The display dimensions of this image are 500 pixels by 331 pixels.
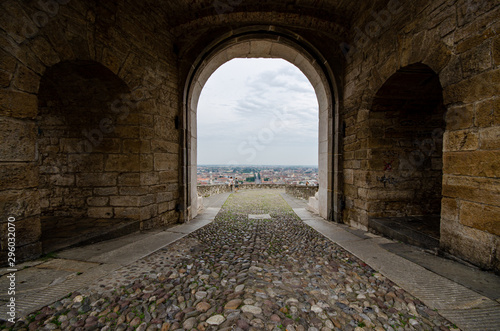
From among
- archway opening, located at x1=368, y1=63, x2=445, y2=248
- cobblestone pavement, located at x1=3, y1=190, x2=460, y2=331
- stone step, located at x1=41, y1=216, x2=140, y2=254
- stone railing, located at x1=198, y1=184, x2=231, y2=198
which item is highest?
archway opening, located at x1=368, y1=63, x2=445, y2=248

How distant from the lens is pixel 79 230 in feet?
9.72

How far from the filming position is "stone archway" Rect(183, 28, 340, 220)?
4.34 m

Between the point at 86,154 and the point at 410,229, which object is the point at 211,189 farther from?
the point at 410,229

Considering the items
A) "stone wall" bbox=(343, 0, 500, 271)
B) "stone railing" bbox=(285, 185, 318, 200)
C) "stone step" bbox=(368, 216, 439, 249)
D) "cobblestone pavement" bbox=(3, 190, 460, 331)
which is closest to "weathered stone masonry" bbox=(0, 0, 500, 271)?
"stone wall" bbox=(343, 0, 500, 271)

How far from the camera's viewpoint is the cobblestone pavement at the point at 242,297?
1.39 meters

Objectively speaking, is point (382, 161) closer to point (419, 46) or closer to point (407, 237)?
point (407, 237)

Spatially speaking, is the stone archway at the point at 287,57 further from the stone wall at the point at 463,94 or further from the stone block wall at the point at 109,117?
the stone wall at the point at 463,94

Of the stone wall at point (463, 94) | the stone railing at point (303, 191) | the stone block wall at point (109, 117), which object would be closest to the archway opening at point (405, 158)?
the stone wall at point (463, 94)

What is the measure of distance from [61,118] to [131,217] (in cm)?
220

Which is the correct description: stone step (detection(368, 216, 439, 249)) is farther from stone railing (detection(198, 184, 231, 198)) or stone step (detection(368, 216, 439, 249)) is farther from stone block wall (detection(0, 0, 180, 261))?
stone railing (detection(198, 184, 231, 198))

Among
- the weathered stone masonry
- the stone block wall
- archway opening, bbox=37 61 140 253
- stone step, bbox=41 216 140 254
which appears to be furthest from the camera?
archway opening, bbox=37 61 140 253

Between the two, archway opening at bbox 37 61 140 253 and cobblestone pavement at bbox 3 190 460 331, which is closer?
cobblestone pavement at bbox 3 190 460 331

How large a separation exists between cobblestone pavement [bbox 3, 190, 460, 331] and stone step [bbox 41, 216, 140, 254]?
1053 millimetres

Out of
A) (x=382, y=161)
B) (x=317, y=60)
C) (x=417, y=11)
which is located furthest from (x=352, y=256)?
(x=317, y=60)
